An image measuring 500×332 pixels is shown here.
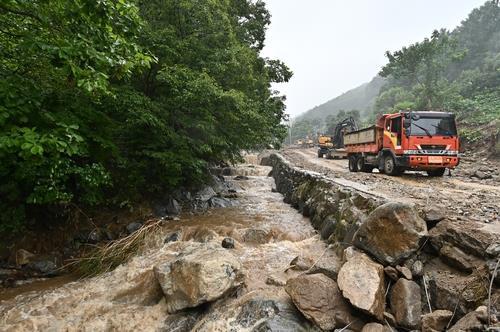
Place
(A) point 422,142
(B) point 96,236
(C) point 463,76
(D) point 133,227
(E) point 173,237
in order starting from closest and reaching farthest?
(B) point 96,236, (E) point 173,237, (D) point 133,227, (A) point 422,142, (C) point 463,76

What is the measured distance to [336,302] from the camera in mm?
3510

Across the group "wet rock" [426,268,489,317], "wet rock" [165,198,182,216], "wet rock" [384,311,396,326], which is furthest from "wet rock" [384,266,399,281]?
"wet rock" [165,198,182,216]

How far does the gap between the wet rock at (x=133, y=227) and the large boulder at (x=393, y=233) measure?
547 centimetres

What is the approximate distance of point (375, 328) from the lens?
3074 millimetres

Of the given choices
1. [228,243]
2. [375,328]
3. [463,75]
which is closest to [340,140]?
[228,243]

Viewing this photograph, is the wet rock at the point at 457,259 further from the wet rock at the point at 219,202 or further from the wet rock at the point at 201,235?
the wet rock at the point at 219,202

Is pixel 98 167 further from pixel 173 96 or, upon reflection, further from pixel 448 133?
pixel 448 133

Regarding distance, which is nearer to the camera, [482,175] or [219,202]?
[482,175]

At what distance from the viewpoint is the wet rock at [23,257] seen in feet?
18.6

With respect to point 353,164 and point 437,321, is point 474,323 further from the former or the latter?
point 353,164

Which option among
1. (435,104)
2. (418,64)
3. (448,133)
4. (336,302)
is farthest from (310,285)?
(418,64)

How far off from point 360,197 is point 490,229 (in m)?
2.47

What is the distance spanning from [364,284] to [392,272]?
1.62 ft

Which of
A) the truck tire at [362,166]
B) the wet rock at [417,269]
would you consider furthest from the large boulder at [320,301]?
the truck tire at [362,166]
